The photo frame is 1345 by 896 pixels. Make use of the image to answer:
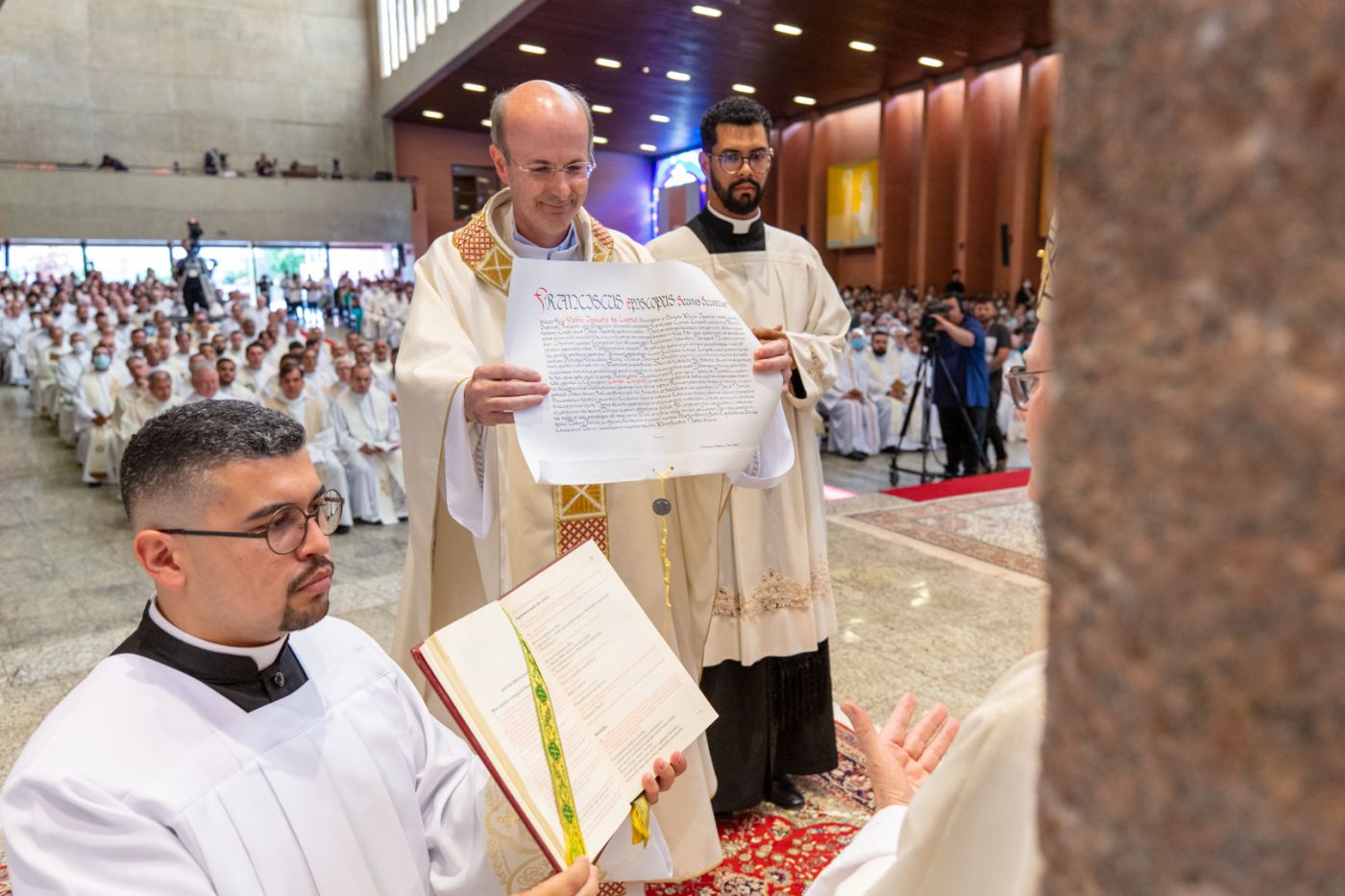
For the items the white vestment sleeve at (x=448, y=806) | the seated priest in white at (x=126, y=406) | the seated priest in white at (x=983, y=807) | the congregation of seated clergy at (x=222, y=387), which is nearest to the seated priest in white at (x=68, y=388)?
the congregation of seated clergy at (x=222, y=387)

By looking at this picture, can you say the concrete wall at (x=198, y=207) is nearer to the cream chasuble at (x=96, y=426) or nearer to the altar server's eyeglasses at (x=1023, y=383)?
the cream chasuble at (x=96, y=426)

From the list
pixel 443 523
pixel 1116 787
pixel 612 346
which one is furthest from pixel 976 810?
pixel 443 523

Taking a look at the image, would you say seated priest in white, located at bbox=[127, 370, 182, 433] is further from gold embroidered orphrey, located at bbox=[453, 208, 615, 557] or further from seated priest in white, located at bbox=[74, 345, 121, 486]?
gold embroidered orphrey, located at bbox=[453, 208, 615, 557]

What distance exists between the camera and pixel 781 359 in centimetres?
205

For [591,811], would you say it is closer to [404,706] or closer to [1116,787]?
[404,706]

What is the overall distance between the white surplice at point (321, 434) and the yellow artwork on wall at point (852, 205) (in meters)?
14.1

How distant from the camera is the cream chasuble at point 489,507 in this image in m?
2.09

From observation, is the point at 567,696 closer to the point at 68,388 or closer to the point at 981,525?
the point at 981,525

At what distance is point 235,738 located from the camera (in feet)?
4.64

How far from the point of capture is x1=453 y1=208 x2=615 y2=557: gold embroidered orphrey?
225 cm

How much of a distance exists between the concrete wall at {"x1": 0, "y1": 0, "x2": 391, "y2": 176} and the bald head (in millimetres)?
23384

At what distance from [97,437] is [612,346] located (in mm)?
7580

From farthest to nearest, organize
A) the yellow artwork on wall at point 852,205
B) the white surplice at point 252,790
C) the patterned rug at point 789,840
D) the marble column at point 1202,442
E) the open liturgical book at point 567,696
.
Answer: the yellow artwork on wall at point 852,205, the patterned rug at point 789,840, the open liturgical book at point 567,696, the white surplice at point 252,790, the marble column at point 1202,442

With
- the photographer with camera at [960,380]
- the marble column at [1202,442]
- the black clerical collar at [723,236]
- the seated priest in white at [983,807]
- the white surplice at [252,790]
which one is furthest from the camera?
the photographer with camera at [960,380]
